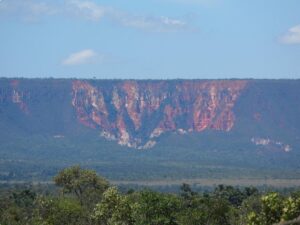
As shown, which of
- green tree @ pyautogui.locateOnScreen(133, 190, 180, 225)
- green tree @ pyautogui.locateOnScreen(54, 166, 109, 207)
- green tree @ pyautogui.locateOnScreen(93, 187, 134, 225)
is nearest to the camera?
green tree @ pyautogui.locateOnScreen(93, 187, 134, 225)

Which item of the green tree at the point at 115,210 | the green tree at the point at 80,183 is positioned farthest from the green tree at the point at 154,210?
the green tree at the point at 80,183

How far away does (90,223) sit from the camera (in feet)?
197

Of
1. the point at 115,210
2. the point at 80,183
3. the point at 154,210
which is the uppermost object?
the point at 80,183

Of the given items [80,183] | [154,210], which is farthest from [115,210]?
[80,183]

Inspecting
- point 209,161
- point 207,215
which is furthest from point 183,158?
point 207,215

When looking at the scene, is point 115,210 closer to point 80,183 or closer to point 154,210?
point 154,210

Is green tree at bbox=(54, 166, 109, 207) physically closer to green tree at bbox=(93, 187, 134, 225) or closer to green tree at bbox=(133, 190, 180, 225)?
green tree at bbox=(133, 190, 180, 225)

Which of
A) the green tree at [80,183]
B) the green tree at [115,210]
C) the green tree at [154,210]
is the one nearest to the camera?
the green tree at [115,210]

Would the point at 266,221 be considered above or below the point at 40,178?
above

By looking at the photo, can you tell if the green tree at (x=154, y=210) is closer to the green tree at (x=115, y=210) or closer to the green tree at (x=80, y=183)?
the green tree at (x=115, y=210)

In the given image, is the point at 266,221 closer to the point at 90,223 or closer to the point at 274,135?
the point at 90,223

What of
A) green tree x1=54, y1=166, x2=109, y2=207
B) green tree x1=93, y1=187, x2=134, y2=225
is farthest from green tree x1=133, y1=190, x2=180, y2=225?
green tree x1=54, y1=166, x2=109, y2=207

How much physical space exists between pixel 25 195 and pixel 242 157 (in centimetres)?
10638

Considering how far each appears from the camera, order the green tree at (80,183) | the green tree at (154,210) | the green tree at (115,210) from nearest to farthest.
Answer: the green tree at (115,210), the green tree at (154,210), the green tree at (80,183)
